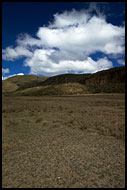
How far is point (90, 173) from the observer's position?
154 inches

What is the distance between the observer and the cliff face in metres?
73.5

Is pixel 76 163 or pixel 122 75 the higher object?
pixel 122 75

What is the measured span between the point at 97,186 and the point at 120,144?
10.9 ft

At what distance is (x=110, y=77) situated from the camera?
256ft

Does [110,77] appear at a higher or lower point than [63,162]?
higher

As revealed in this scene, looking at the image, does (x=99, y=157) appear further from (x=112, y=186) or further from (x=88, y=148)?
(x=112, y=186)

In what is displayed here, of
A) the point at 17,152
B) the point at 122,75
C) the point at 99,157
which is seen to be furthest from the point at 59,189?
the point at 122,75

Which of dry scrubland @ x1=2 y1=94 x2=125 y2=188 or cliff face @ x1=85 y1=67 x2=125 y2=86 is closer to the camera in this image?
dry scrubland @ x1=2 y1=94 x2=125 y2=188

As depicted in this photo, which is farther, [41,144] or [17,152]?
[41,144]

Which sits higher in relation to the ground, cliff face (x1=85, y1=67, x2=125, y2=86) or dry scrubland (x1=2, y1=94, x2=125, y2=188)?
cliff face (x1=85, y1=67, x2=125, y2=86)

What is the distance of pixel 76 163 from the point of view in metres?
4.47

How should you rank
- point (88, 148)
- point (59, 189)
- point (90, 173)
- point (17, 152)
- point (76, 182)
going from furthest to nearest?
point (88, 148), point (17, 152), point (90, 173), point (76, 182), point (59, 189)

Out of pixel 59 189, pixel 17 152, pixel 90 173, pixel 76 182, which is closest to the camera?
pixel 59 189

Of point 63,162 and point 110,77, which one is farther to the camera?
point 110,77
